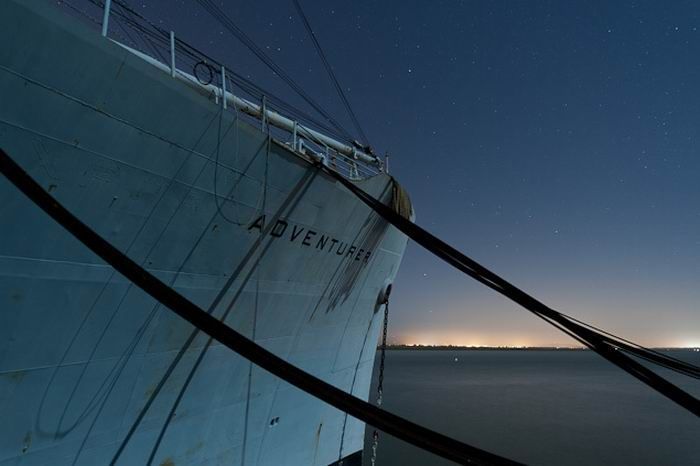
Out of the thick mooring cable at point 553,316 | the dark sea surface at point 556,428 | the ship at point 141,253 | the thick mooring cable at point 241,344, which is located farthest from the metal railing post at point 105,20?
the dark sea surface at point 556,428

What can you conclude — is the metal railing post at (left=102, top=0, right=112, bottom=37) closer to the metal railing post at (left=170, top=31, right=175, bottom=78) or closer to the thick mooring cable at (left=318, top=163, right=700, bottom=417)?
the metal railing post at (left=170, top=31, right=175, bottom=78)

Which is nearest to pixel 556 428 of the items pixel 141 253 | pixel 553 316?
pixel 553 316

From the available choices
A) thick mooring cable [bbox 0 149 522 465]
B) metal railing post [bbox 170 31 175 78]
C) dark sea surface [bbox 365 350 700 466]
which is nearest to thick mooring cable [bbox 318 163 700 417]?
thick mooring cable [bbox 0 149 522 465]

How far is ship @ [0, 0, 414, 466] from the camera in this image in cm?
359

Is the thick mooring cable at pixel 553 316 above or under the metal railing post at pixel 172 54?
under

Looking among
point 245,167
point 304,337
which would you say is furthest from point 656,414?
point 245,167

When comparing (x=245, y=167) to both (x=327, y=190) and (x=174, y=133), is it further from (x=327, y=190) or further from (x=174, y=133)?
(x=327, y=190)

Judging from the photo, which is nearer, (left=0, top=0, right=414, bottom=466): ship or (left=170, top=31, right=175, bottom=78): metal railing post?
(left=0, top=0, right=414, bottom=466): ship

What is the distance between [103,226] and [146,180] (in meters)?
0.63

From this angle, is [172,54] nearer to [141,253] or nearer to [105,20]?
[105,20]

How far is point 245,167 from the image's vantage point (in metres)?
5.27

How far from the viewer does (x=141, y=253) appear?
4.52 m

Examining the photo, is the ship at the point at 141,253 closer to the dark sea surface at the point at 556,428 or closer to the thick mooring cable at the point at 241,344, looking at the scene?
the thick mooring cable at the point at 241,344

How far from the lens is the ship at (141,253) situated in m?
3.59
